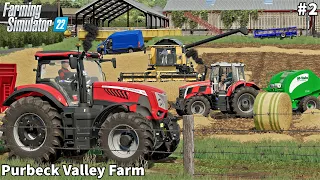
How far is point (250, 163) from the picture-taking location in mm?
13180

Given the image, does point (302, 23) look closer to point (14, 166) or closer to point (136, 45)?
point (136, 45)

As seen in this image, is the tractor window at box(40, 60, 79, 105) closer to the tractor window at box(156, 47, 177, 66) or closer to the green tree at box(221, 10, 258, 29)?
the tractor window at box(156, 47, 177, 66)

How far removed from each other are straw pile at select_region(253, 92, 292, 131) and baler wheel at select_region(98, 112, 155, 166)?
264 inches

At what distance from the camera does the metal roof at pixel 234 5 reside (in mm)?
65375

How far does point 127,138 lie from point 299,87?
1277 cm

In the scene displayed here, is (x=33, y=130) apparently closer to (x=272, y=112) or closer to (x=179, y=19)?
(x=272, y=112)

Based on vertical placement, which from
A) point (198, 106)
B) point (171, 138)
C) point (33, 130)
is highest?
point (33, 130)

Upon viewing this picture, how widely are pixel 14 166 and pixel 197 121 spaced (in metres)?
10.4

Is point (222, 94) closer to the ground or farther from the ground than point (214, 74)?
closer to the ground

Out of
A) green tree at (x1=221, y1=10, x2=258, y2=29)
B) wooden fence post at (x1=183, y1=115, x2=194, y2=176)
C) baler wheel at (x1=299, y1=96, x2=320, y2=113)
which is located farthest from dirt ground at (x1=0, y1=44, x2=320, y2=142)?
wooden fence post at (x1=183, y1=115, x2=194, y2=176)

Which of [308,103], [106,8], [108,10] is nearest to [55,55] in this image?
[308,103]

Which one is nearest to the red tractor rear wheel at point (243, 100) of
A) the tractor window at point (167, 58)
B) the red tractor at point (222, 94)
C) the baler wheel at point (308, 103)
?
the red tractor at point (222, 94)

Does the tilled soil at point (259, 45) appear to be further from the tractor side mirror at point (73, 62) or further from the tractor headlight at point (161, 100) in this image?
the tractor side mirror at point (73, 62)

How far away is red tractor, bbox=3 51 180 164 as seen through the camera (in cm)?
1266
